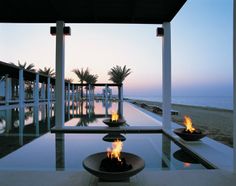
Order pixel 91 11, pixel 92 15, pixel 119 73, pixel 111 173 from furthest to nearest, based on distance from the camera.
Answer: pixel 119 73
pixel 92 15
pixel 91 11
pixel 111 173

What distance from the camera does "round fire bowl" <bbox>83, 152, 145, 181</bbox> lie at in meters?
1.92

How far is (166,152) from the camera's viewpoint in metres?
3.64

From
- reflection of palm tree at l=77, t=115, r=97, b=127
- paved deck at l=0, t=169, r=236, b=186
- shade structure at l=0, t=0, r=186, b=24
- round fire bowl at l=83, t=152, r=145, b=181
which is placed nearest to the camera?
round fire bowl at l=83, t=152, r=145, b=181

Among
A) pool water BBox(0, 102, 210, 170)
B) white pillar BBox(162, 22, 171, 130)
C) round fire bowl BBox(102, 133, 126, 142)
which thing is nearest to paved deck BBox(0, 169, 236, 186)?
pool water BBox(0, 102, 210, 170)

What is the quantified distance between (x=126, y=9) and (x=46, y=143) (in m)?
3.38

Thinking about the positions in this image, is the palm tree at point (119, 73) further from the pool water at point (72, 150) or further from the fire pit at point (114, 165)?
the fire pit at point (114, 165)

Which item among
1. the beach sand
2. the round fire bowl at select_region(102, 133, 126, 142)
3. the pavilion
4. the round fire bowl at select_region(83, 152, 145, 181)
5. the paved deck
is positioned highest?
the pavilion

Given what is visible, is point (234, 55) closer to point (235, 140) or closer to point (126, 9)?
point (235, 140)

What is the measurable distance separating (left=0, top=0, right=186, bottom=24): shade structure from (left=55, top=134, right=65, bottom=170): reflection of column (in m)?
2.85

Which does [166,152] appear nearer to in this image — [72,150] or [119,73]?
[72,150]

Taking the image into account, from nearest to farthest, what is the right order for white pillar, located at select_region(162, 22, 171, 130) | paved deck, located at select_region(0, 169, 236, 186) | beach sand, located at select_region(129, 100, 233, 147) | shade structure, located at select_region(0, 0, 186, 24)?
paved deck, located at select_region(0, 169, 236, 186) < shade structure, located at select_region(0, 0, 186, 24) < beach sand, located at select_region(129, 100, 233, 147) < white pillar, located at select_region(162, 22, 171, 130)

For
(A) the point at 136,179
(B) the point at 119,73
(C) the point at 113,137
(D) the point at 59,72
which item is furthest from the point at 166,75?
(B) the point at 119,73

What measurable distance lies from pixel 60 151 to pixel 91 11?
3.19 metres

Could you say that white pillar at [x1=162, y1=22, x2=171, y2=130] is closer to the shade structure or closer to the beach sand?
the shade structure
